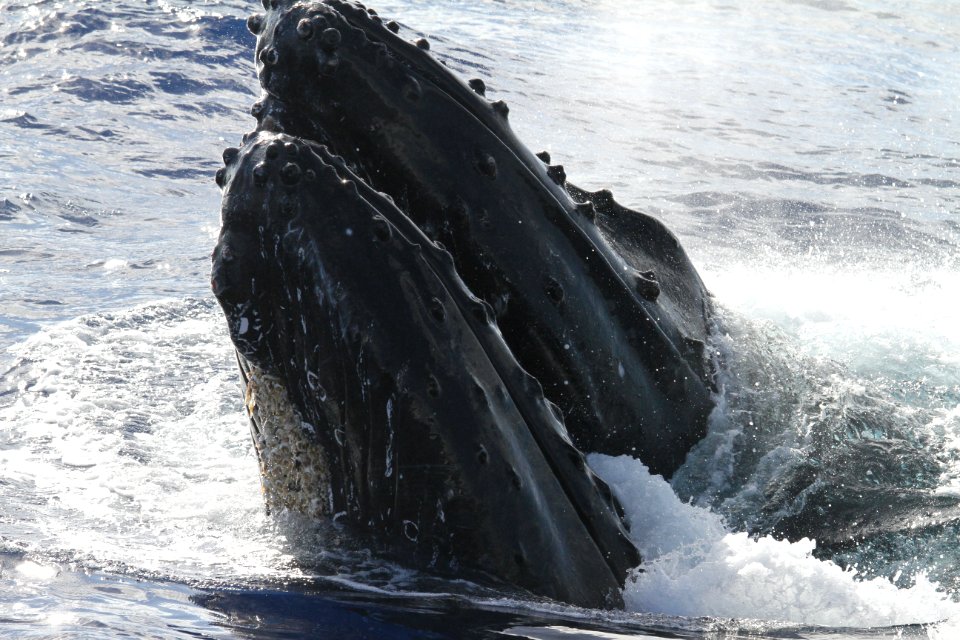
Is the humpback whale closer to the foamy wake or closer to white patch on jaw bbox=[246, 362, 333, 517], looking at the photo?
white patch on jaw bbox=[246, 362, 333, 517]

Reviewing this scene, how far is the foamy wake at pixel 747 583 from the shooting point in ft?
13.5

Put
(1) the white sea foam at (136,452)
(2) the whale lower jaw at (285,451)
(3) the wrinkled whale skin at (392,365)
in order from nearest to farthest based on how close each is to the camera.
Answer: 1. (3) the wrinkled whale skin at (392,365)
2. (2) the whale lower jaw at (285,451)
3. (1) the white sea foam at (136,452)

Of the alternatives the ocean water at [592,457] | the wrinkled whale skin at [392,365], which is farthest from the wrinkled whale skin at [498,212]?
the wrinkled whale skin at [392,365]

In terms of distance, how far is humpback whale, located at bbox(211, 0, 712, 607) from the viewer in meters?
3.83

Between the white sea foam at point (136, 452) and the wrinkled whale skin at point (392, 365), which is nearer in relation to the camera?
the wrinkled whale skin at point (392, 365)

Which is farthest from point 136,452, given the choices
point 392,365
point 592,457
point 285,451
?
point 392,365

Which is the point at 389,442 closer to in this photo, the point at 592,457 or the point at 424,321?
the point at 424,321

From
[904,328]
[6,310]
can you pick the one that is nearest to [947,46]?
[904,328]

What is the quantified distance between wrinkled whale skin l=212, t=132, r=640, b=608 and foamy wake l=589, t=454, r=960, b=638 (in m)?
0.29

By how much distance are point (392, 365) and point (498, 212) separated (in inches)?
37.2

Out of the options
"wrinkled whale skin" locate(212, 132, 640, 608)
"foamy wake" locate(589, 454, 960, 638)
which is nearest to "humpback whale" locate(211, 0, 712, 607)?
"wrinkled whale skin" locate(212, 132, 640, 608)

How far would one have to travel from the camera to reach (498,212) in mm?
4512

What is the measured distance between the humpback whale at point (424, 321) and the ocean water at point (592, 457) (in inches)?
7.5

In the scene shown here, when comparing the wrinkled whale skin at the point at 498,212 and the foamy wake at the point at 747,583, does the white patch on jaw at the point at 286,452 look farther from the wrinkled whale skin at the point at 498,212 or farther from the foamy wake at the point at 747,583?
the foamy wake at the point at 747,583
